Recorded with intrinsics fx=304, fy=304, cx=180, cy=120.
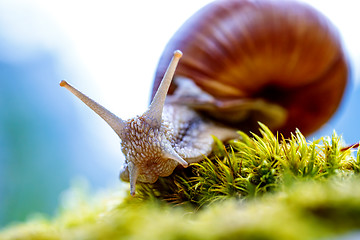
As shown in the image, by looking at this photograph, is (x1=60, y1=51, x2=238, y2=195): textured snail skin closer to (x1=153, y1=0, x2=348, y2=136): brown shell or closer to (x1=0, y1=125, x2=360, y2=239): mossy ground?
(x1=0, y1=125, x2=360, y2=239): mossy ground

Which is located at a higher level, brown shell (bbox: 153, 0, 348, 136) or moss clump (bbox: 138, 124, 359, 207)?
brown shell (bbox: 153, 0, 348, 136)

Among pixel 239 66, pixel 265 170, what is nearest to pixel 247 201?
pixel 265 170

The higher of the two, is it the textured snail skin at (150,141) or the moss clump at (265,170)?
the textured snail skin at (150,141)

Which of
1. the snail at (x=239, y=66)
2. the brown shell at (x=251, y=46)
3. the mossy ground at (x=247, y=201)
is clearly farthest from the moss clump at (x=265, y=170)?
the brown shell at (x=251, y=46)

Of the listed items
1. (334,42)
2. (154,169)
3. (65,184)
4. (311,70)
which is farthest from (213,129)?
(65,184)

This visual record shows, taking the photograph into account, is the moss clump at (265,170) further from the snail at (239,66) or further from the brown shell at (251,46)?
the brown shell at (251,46)

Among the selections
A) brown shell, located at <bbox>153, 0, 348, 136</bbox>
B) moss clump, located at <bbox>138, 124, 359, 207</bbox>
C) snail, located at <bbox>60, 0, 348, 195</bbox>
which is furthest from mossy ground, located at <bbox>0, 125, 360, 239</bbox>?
brown shell, located at <bbox>153, 0, 348, 136</bbox>
